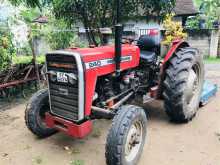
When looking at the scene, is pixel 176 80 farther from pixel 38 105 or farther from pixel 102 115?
pixel 38 105

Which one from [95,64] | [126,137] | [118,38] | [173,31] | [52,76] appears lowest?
[126,137]

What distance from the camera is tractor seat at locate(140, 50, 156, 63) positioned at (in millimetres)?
4507

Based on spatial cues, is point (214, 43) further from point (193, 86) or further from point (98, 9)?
point (193, 86)

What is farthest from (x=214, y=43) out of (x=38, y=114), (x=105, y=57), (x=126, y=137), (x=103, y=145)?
(x=126, y=137)

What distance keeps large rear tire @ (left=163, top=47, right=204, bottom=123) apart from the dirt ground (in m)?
0.23

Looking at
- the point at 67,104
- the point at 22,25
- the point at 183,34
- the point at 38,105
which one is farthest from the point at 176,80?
the point at 183,34

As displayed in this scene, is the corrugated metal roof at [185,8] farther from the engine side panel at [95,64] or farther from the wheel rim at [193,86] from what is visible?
the engine side panel at [95,64]

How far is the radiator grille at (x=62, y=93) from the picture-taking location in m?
3.37

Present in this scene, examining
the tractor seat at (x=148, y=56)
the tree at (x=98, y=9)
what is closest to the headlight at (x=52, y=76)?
the tractor seat at (x=148, y=56)

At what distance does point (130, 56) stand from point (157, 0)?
2.94 m

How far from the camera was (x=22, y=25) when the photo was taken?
22.5ft

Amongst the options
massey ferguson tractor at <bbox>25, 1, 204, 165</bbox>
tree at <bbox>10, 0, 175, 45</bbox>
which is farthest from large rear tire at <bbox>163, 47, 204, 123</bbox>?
tree at <bbox>10, 0, 175, 45</bbox>

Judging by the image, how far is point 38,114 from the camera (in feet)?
12.9

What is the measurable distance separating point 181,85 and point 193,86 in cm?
71
